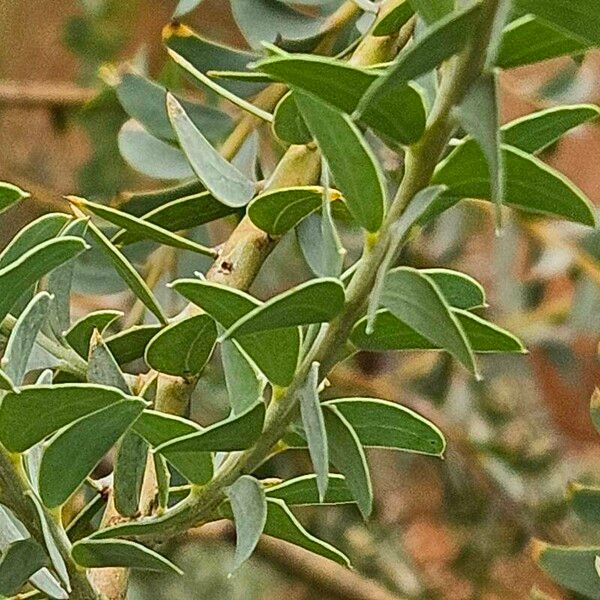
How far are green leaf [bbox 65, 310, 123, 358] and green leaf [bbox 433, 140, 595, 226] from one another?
101 mm

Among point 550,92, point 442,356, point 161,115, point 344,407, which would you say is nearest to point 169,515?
point 344,407

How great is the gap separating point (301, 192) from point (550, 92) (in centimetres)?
38

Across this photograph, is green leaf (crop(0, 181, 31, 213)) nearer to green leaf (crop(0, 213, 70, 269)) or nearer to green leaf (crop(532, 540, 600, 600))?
green leaf (crop(0, 213, 70, 269))

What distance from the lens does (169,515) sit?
240mm

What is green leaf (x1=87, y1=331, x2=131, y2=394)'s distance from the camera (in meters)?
0.25

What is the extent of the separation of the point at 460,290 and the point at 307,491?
57mm

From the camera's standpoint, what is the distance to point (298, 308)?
0.20m

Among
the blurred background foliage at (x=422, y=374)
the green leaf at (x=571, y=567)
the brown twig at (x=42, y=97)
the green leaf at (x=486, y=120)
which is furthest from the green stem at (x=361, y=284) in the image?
the brown twig at (x=42, y=97)

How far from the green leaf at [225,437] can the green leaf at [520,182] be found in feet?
0.19

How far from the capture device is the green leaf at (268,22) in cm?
39

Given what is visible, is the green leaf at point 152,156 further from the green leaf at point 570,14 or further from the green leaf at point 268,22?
the green leaf at point 570,14

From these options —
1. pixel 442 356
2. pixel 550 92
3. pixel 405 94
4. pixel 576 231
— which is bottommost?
pixel 442 356

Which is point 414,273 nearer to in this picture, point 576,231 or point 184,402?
point 184,402

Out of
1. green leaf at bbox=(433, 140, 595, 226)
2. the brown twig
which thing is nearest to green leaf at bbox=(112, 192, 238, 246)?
green leaf at bbox=(433, 140, 595, 226)
